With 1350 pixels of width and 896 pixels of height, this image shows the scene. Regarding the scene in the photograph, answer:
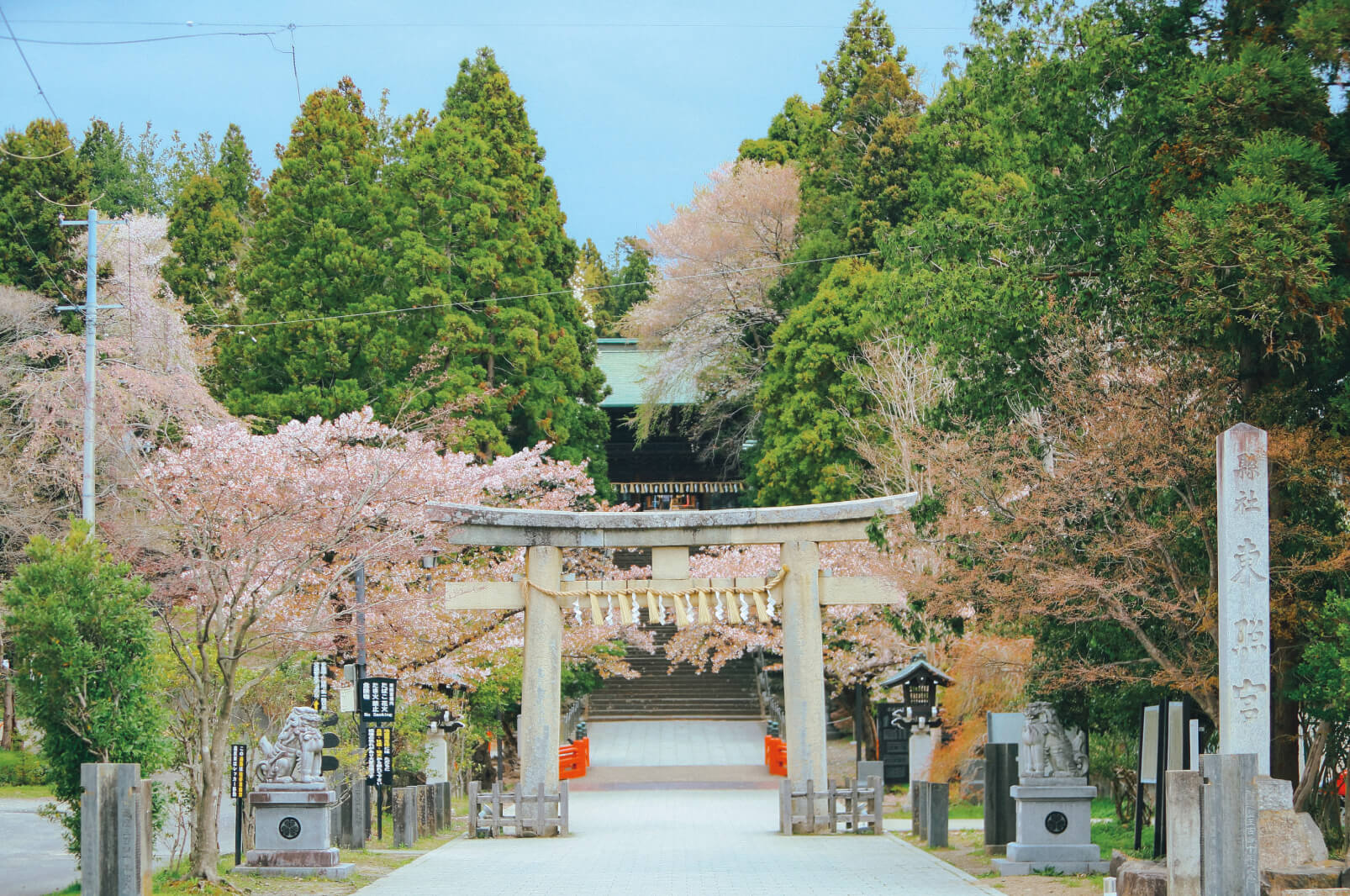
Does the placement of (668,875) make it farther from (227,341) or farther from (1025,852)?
(227,341)

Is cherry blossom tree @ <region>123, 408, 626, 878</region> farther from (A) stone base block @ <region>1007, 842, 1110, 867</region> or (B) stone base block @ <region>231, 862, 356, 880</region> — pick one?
(A) stone base block @ <region>1007, 842, 1110, 867</region>

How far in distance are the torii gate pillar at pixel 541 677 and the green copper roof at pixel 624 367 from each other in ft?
79.9

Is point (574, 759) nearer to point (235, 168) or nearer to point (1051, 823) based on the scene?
point (1051, 823)

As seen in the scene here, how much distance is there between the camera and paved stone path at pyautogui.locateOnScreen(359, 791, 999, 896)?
13305mm

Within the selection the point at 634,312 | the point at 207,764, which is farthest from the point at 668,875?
the point at 634,312

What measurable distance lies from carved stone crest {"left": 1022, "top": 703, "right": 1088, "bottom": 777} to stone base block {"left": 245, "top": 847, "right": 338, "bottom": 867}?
7.46 meters

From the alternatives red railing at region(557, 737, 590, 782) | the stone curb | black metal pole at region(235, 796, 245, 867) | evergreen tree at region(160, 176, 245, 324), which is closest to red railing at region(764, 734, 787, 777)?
red railing at region(557, 737, 590, 782)

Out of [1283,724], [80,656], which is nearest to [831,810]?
[1283,724]

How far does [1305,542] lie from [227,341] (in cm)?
2705

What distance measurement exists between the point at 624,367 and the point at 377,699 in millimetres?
34219

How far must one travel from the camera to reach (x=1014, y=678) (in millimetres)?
19922

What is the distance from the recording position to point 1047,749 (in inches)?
577

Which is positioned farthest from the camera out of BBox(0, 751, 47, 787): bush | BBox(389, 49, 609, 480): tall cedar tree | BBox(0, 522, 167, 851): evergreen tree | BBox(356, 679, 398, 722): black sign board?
BBox(389, 49, 609, 480): tall cedar tree

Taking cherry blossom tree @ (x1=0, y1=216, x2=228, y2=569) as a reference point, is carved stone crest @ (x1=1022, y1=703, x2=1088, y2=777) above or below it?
below
